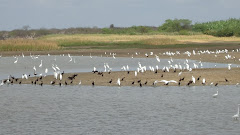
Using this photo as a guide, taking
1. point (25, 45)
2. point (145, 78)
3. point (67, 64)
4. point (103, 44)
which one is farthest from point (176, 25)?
point (145, 78)

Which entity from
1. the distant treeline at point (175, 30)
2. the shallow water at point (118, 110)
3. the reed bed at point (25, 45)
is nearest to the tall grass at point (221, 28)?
the distant treeline at point (175, 30)

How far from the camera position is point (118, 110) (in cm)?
2066

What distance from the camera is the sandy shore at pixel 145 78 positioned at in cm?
2800

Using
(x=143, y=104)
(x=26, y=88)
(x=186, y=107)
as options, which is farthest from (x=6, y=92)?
(x=186, y=107)

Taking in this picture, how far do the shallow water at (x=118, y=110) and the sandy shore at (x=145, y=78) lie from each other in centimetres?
131

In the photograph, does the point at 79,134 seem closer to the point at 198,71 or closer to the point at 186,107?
the point at 186,107

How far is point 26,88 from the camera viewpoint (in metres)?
27.7

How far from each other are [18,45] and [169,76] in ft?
107

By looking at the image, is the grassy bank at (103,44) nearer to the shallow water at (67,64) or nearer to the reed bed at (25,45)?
the reed bed at (25,45)

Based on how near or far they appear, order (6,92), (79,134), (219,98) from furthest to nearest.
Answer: (6,92) → (219,98) → (79,134)

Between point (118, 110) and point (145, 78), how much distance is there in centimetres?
928

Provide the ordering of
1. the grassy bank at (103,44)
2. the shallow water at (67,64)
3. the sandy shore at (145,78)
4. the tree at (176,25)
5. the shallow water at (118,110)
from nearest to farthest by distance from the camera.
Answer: the shallow water at (118,110), the sandy shore at (145,78), the shallow water at (67,64), the grassy bank at (103,44), the tree at (176,25)

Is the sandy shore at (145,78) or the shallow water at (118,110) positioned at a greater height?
the sandy shore at (145,78)

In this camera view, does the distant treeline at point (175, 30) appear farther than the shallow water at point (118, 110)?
Yes
